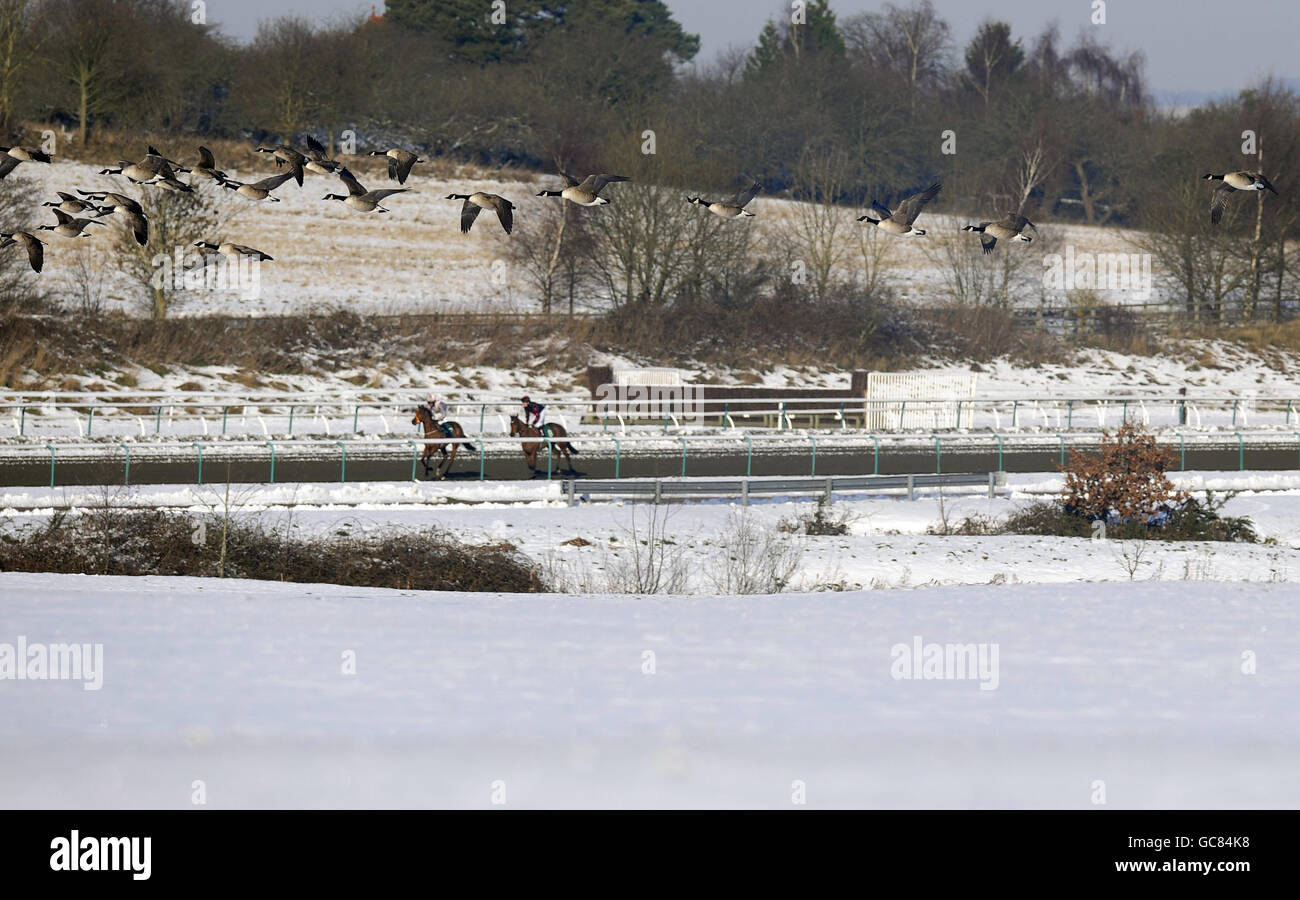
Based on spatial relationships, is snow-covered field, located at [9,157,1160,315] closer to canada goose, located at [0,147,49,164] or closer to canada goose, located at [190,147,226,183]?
canada goose, located at [0,147,49,164]

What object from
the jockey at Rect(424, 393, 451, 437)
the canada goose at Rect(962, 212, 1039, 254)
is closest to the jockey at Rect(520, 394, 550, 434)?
the jockey at Rect(424, 393, 451, 437)

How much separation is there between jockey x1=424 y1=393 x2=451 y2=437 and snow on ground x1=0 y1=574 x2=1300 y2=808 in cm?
1022

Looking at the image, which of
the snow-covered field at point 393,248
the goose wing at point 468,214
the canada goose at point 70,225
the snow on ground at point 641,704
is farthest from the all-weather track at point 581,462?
the snow-covered field at point 393,248

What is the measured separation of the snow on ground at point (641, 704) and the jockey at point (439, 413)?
10.2m

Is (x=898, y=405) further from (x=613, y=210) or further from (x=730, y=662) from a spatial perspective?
(x=730, y=662)

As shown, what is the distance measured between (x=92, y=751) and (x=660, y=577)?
1044 centimetres

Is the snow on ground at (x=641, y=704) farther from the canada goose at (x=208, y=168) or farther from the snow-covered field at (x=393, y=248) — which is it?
the snow-covered field at (x=393, y=248)

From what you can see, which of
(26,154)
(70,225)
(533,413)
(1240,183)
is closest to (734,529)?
(533,413)

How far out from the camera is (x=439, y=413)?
27.8 m

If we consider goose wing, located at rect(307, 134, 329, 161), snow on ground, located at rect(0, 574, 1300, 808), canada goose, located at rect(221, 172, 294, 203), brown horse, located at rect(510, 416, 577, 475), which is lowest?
snow on ground, located at rect(0, 574, 1300, 808)

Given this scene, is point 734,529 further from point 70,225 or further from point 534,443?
point 70,225

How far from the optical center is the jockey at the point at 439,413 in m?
27.1

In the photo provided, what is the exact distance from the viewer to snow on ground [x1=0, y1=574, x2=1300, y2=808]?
34.8 ft
